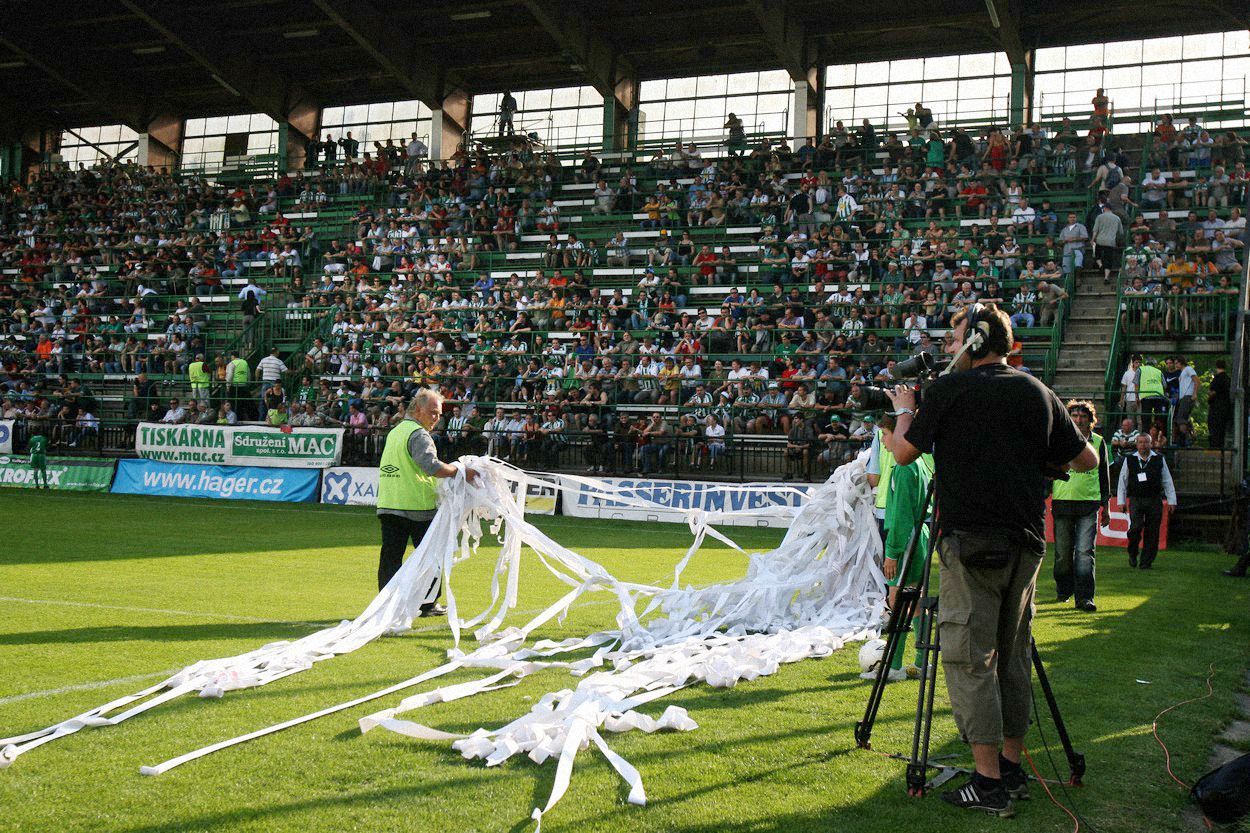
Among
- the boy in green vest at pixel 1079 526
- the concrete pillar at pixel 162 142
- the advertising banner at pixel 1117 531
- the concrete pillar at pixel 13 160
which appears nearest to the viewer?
the boy in green vest at pixel 1079 526

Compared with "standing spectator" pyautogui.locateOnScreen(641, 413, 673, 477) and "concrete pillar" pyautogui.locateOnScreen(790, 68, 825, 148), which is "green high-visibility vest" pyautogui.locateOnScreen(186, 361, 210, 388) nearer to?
"standing spectator" pyautogui.locateOnScreen(641, 413, 673, 477)

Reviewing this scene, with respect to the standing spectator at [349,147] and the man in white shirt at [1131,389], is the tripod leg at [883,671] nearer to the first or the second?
the man in white shirt at [1131,389]

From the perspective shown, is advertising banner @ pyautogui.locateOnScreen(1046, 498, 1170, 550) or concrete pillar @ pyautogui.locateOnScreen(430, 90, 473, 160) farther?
concrete pillar @ pyautogui.locateOnScreen(430, 90, 473, 160)

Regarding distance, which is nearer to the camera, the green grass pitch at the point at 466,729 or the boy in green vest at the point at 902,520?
the green grass pitch at the point at 466,729

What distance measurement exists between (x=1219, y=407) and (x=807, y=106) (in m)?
18.5

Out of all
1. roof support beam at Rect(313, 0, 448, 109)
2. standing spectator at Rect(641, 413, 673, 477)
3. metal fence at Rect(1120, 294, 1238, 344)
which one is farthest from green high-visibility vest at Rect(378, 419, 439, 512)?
roof support beam at Rect(313, 0, 448, 109)

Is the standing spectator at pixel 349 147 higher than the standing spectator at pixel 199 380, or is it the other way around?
the standing spectator at pixel 349 147

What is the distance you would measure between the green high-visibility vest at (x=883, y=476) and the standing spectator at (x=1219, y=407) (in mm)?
12968

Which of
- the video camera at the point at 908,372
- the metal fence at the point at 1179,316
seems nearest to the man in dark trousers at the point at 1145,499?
the metal fence at the point at 1179,316

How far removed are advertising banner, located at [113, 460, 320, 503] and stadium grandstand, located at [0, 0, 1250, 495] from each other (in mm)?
1500

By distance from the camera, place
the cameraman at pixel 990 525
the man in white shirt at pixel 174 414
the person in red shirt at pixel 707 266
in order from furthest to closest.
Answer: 1. the man in white shirt at pixel 174 414
2. the person in red shirt at pixel 707 266
3. the cameraman at pixel 990 525

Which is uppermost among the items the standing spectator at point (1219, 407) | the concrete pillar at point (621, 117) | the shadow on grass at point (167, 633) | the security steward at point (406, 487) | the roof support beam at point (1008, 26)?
the roof support beam at point (1008, 26)

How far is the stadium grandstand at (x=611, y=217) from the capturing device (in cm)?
2377

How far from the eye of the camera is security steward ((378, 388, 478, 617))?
9.33 m
